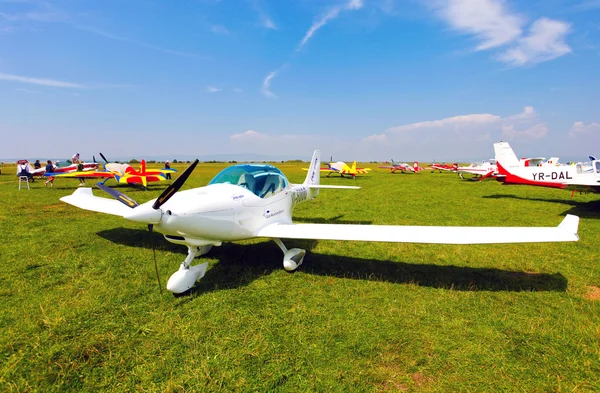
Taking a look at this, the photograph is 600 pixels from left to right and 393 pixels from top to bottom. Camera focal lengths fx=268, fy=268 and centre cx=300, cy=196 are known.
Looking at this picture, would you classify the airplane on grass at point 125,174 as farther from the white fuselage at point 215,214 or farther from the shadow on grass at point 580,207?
the shadow on grass at point 580,207

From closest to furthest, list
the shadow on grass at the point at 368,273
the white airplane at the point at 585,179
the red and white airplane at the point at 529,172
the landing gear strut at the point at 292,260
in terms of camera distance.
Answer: the shadow on grass at the point at 368,273, the landing gear strut at the point at 292,260, the white airplane at the point at 585,179, the red and white airplane at the point at 529,172

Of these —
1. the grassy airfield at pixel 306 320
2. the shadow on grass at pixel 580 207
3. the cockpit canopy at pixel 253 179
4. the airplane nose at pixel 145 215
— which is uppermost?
the cockpit canopy at pixel 253 179

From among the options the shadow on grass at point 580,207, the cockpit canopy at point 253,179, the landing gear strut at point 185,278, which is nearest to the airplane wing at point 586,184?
the shadow on grass at point 580,207

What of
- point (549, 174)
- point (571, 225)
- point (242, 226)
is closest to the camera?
point (571, 225)

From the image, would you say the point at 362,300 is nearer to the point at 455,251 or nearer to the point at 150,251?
the point at 455,251

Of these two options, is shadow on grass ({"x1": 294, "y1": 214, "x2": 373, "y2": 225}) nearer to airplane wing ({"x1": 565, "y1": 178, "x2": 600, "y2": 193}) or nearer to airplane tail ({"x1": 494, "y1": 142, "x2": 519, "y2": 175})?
airplane wing ({"x1": 565, "y1": 178, "x2": 600, "y2": 193})

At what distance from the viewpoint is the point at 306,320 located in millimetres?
3596

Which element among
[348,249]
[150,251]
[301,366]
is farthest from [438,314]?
[150,251]

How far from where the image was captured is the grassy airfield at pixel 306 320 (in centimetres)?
268

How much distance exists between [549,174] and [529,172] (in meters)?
1.09

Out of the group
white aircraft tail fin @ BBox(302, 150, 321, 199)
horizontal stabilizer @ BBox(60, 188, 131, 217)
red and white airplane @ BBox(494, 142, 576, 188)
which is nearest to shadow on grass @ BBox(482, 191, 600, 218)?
red and white airplane @ BBox(494, 142, 576, 188)

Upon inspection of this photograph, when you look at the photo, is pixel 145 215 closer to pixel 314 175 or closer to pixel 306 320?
pixel 306 320

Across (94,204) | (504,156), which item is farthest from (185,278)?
(504,156)

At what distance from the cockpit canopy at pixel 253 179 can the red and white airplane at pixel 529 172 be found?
1239 centimetres
